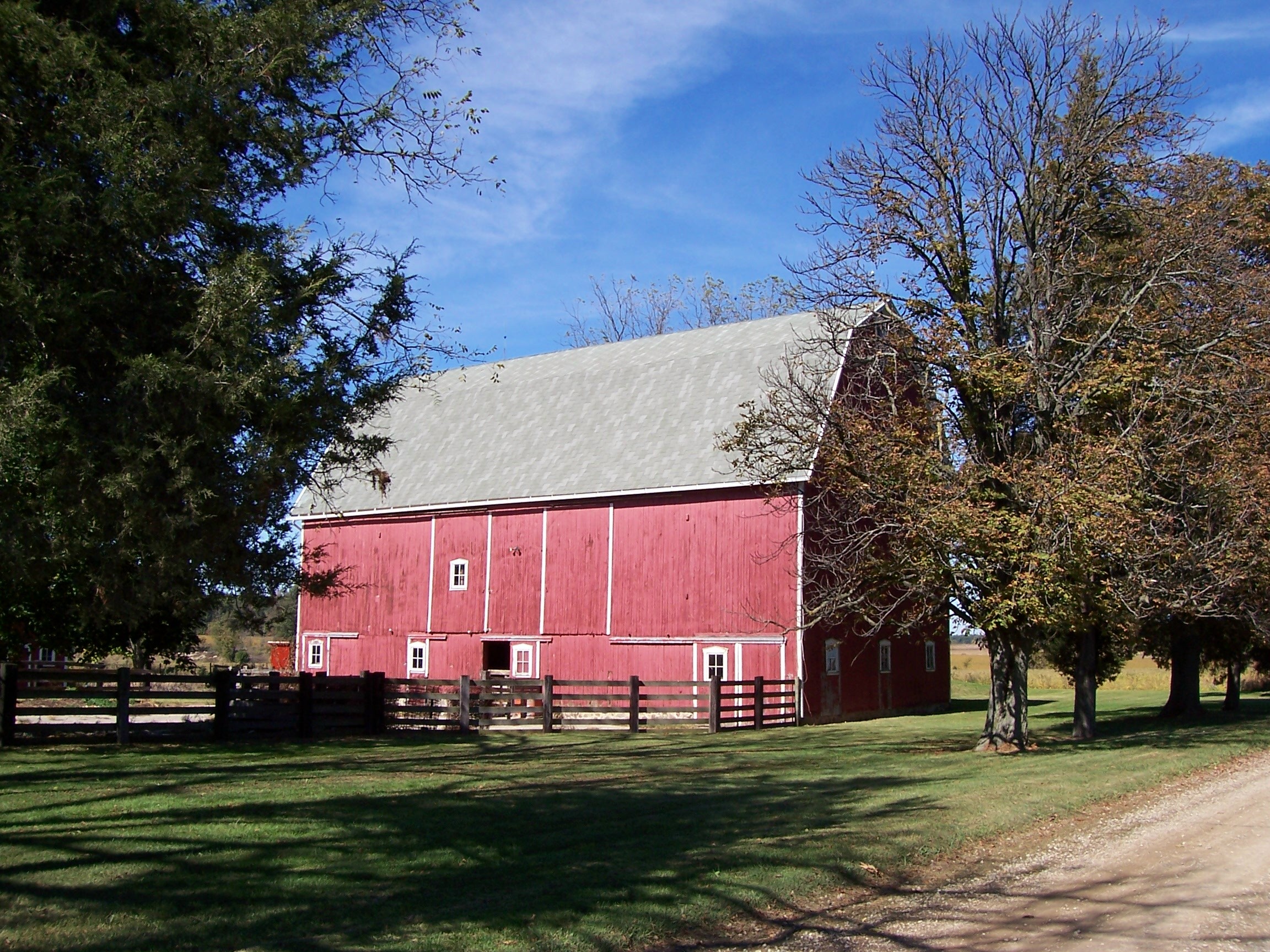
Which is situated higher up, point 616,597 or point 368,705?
point 616,597

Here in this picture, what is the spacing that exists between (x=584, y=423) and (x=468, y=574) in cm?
544

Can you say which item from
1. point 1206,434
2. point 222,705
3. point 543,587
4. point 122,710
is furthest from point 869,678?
point 122,710

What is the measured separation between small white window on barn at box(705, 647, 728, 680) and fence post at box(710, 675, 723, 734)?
172 inches

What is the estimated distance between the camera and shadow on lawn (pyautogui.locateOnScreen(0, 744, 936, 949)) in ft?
22.1

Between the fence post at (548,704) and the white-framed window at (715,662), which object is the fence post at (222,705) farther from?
the white-framed window at (715,662)

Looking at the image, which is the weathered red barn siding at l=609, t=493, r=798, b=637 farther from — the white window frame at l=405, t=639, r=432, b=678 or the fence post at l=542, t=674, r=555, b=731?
the white window frame at l=405, t=639, r=432, b=678

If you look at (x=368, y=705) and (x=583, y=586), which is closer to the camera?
(x=368, y=705)

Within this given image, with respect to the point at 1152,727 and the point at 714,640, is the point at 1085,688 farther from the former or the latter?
the point at 714,640

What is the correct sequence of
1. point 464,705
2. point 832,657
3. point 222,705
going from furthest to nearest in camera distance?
point 832,657, point 464,705, point 222,705

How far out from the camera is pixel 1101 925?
7262mm

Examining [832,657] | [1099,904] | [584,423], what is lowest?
[1099,904]

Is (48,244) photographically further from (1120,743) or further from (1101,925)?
(1120,743)

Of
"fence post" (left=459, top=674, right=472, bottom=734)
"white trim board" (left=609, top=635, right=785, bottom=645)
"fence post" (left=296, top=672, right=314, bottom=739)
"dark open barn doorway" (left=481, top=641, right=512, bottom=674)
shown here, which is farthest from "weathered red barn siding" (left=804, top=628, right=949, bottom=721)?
"fence post" (left=296, top=672, right=314, bottom=739)

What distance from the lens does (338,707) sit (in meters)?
20.0
